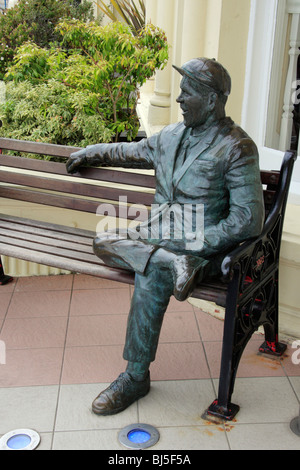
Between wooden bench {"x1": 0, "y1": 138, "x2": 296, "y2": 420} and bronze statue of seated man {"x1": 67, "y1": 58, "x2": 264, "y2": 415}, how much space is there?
15 cm

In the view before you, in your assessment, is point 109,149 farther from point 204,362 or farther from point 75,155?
point 204,362

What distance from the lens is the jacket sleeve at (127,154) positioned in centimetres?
325

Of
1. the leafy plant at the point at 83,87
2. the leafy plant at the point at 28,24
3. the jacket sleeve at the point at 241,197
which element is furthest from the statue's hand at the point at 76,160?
the leafy plant at the point at 28,24

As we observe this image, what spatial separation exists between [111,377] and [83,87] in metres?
3.11

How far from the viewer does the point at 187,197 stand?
2988mm

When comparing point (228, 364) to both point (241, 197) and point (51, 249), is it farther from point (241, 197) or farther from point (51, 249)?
point (51, 249)

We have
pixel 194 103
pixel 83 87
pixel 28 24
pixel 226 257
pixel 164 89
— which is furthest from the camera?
pixel 28 24

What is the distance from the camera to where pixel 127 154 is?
10.9 ft

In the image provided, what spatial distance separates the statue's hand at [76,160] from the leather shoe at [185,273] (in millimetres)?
1091

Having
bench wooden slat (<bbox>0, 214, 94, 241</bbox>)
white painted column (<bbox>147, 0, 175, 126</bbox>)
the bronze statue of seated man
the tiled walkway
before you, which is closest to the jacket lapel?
the bronze statue of seated man

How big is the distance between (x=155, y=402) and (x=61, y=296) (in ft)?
4.65

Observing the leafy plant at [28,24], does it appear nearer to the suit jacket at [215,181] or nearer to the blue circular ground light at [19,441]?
the suit jacket at [215,181]

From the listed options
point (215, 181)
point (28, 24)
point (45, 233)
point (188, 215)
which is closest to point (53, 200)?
point (45, 233)

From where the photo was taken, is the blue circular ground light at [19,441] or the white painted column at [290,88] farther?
the white painted column at [290,88]
